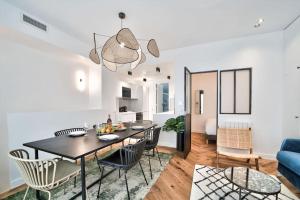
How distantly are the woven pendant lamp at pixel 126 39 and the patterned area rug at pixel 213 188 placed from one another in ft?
7.33

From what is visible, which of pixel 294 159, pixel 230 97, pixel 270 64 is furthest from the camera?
pixel 230 97

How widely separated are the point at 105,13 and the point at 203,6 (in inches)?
66.2

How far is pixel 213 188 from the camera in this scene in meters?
2.17

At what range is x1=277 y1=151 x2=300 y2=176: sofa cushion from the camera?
1976 millimetres

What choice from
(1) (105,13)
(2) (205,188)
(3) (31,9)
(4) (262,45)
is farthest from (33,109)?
(4) (262,45)

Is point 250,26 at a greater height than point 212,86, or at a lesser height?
greater

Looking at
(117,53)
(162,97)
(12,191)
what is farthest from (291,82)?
(162,97)

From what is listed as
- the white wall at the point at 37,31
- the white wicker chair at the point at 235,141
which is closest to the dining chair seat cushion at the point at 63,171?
the white wall at the point at 37,31

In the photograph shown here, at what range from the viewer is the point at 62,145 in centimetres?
180

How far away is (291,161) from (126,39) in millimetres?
2900

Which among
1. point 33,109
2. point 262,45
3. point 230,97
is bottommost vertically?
point 33,109

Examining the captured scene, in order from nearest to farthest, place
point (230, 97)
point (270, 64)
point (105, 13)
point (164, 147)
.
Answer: point (105, 13), point (270, 64), point (230, 97), point (164, 147)

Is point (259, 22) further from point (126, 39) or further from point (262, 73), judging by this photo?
point (126, 39)

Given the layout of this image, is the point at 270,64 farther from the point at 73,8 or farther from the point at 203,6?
the point at 73,8
